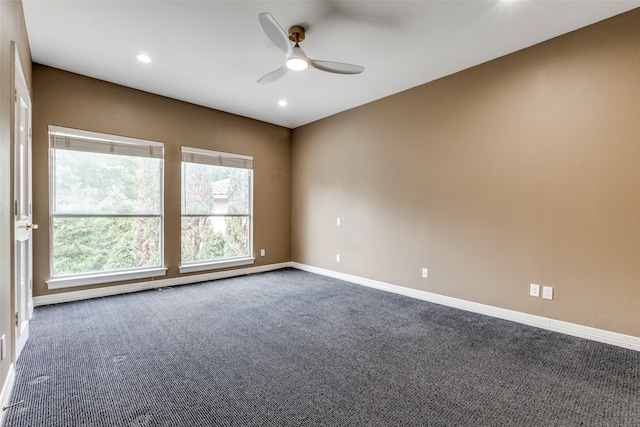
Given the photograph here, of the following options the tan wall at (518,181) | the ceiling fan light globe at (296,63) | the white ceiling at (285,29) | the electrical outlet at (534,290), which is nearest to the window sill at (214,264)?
the tan wall at (518,181)

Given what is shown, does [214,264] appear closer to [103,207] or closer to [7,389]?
[103,207]

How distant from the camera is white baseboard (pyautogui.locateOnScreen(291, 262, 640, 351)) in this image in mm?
2633

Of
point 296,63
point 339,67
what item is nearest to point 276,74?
point 296,63

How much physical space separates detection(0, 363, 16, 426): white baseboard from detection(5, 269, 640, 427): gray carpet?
51 mm

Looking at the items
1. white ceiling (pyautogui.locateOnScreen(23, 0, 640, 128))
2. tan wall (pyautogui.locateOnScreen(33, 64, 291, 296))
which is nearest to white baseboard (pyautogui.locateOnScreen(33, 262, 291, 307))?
tan wall (pyautogui.locateOnScreen(33, 64, 291, 296))

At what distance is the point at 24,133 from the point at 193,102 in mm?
2258

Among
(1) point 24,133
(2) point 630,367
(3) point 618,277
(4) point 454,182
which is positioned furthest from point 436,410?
(1) point 24,133

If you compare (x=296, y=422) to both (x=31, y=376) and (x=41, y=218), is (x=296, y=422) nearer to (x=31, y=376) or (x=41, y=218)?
(x=31, y=376)

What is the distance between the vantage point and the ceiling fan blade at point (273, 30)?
7.30 ft

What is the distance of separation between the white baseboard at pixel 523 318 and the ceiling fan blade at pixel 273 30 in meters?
3.29

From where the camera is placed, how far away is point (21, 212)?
104 inches

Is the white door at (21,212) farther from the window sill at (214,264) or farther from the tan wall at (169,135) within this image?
the window sill at (214,264)

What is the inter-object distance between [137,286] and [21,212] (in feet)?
6.53

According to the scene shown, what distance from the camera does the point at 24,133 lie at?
9.74ft
